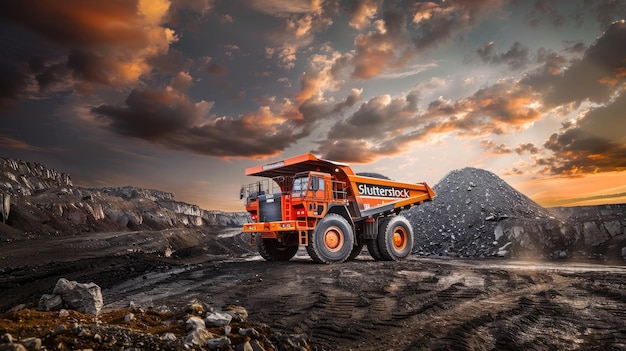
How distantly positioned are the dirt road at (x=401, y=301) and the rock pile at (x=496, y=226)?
324 inches

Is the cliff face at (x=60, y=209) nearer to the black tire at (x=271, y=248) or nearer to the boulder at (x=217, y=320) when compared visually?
the black tire at (x=271, y=248)

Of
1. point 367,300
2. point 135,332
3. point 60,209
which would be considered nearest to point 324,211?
point 367,300

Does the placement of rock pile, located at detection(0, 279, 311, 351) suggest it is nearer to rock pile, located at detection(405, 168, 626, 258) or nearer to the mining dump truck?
the mining dump truck

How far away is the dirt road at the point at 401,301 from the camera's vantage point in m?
5.20

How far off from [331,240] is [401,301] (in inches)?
182

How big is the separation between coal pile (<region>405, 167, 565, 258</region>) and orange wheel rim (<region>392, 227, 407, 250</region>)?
6.02m

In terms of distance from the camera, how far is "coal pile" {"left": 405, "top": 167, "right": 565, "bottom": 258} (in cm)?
1806

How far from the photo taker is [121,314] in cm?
482

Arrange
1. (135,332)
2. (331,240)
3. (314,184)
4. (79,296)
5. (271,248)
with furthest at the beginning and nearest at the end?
(271,248) → (331,240) → (314,184) → (79,296) → (135,332)

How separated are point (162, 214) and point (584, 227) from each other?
165ft

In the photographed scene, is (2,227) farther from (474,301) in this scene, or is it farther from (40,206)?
(474,301)

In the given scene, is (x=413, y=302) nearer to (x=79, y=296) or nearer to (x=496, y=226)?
(x=79, y=296)

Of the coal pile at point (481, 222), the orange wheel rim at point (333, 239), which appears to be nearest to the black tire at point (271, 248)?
the orange wheel rim at point (333, 239)

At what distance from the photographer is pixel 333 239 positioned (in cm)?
1159
